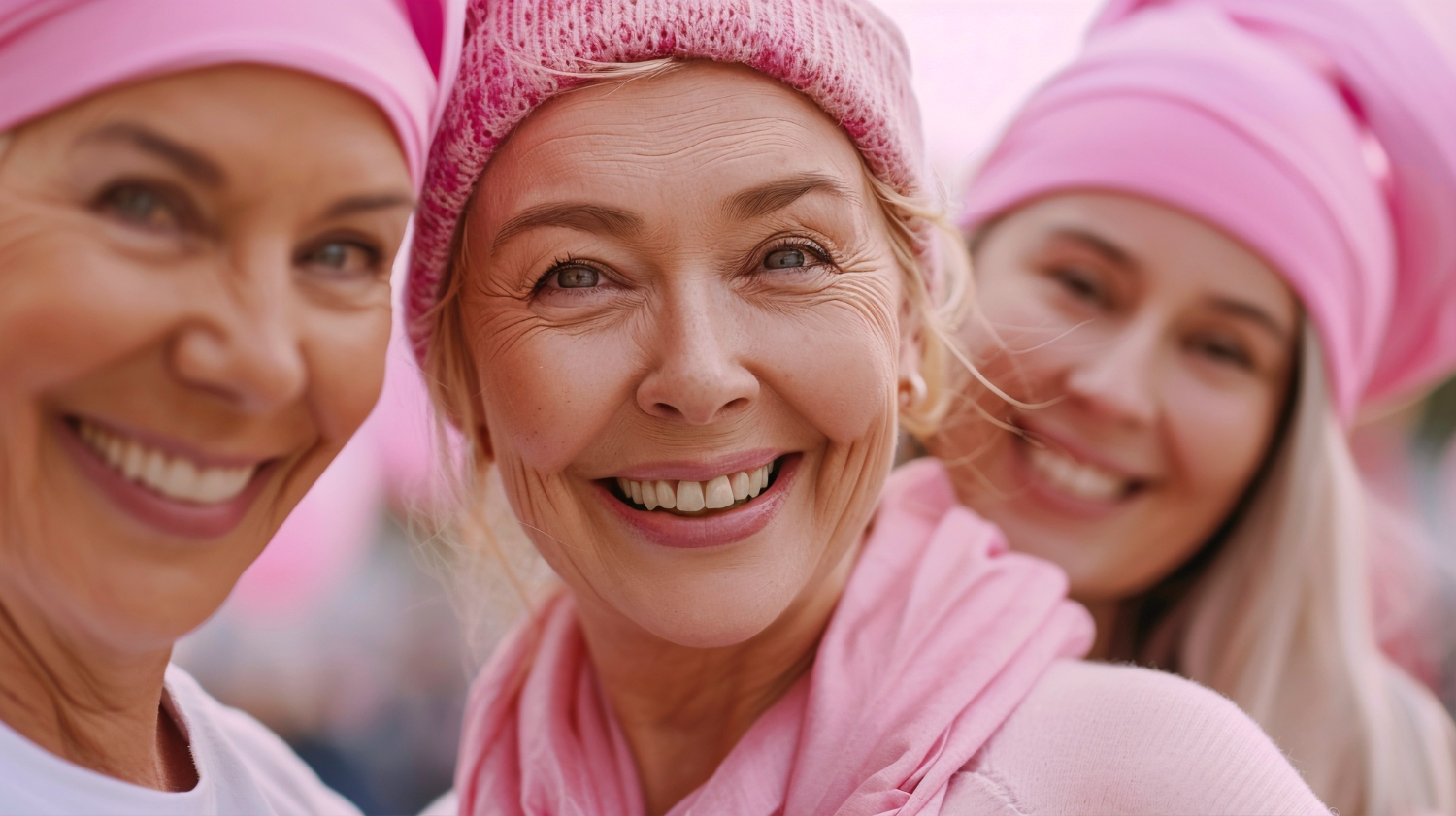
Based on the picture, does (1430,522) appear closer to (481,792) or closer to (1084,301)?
(1084,301)

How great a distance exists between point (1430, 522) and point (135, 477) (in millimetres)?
5853

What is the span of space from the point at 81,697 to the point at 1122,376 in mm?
2211

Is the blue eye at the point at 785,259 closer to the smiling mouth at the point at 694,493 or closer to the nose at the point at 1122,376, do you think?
the smiling mouth at the point at 694,493

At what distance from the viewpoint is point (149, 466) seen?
5.07 feet

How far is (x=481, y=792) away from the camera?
7.76 feet

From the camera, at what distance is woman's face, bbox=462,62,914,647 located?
188cm

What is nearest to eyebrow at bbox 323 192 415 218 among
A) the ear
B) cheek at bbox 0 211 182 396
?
cheek at bbox 0 211 182 396

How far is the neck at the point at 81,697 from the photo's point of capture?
163 cm

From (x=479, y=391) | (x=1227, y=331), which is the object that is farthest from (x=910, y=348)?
(x=1227, y=331)

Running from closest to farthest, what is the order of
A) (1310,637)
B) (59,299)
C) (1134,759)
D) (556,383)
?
(59,299) → (1134,759) → (556,383) → (1310,637)

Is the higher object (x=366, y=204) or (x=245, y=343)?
(x=366, y=204)

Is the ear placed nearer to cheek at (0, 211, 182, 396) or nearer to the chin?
the chin

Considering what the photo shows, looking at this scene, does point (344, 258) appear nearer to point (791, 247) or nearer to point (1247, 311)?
point (791, 247)

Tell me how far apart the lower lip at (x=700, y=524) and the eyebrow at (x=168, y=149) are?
0.82 meters
